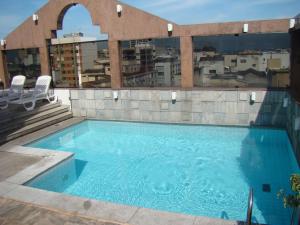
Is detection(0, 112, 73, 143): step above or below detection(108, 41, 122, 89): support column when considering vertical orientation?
below

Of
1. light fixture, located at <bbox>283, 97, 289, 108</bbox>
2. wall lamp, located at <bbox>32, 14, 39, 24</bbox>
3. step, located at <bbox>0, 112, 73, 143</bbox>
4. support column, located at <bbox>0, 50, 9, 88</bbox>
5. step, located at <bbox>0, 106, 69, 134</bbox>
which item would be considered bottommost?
step, located at <bbox>0, 112, 73, 143</bbox>

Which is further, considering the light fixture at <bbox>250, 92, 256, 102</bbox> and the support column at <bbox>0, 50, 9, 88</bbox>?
the support column at <bbox>0, 50, 9, 88</bbox>

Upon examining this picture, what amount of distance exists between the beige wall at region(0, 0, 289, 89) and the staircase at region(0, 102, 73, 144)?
2086 mm

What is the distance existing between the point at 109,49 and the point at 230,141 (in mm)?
5986

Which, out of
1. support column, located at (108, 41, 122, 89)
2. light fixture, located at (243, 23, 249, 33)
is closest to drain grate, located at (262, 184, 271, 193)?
light fixture, located at (243, 23, 249, 33)

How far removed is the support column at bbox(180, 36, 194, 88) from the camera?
10648mm

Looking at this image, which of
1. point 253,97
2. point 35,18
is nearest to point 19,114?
point 35,18

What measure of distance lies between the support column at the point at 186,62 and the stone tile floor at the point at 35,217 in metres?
7.43

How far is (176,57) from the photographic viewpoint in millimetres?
11273

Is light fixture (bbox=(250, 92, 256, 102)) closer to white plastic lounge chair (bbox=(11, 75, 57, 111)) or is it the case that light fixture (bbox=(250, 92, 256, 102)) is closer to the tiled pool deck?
the tiled pool deck

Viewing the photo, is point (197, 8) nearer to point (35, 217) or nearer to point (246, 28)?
point (246, 28)

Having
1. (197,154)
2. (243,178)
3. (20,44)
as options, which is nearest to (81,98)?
(20,44)

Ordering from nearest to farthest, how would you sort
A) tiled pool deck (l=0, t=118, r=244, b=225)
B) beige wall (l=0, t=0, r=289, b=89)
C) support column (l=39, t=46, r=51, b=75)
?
1. tiled pool deck (l=0, t=118, r=244, b=225)
2. beige wall (l=0, t=0, r=289, b=89)
3. support column (l=39, t=46, r=51, b=75)

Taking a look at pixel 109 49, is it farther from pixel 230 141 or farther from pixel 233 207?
pixel 233 207
